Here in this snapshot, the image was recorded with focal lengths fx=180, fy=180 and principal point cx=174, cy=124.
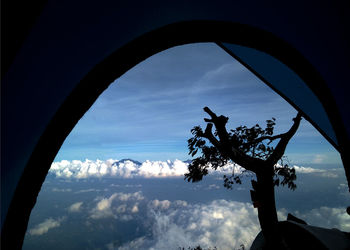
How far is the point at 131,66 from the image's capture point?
2711 mm

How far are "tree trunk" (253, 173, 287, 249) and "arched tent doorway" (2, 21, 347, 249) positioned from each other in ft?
10.4

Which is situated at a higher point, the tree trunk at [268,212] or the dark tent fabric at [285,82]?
the dark tent fabric at [285,82]

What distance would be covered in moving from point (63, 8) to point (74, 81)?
869 mm

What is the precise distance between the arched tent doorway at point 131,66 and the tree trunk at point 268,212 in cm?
317

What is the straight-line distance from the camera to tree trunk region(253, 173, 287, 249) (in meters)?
4.80

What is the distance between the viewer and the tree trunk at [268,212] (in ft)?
15.8

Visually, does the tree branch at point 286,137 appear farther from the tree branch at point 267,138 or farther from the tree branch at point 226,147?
the tree branch at point 226,147

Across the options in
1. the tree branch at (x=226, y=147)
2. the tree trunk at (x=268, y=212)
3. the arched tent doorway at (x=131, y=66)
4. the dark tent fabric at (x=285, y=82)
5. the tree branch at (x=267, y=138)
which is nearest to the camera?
the arched tent doorway at (x=131, y=66)

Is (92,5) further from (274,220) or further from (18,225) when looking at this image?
(274,220)

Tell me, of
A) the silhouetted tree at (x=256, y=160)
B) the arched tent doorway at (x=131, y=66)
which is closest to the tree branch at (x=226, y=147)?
the silhouetted tree at (x=256, y=160)

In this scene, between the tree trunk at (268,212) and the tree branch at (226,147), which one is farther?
the tree branch at (226,147)

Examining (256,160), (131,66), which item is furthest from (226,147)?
(131,66)

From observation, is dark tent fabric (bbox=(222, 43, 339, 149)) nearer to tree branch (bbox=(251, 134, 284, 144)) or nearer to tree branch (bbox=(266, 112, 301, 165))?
tree branch (bbox=(266, 112, 301, 165))

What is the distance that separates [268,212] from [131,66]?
203 inches
